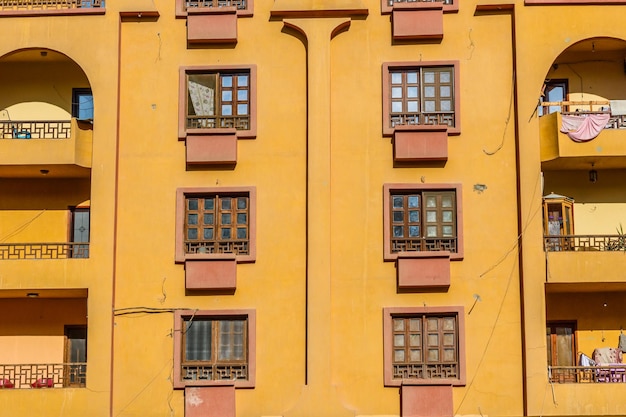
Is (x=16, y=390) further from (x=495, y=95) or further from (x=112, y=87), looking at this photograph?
(x=495, y=95)

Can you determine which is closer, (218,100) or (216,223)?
(216,223)

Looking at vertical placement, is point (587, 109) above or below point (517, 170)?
above

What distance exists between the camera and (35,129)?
83.7ft

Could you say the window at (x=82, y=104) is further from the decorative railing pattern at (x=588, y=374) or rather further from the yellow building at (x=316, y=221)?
the decorative railing pattern at (x=588, y=374)

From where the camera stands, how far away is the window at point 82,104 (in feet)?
86.3

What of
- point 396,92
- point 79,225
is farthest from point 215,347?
point 396,92

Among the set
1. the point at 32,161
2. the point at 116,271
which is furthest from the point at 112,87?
the point at 116,271

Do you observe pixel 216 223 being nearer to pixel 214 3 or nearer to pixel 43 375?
pixel 214 3

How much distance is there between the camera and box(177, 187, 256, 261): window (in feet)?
79.0

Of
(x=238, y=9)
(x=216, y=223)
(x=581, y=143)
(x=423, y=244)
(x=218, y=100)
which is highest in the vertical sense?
(x=238, y=9)

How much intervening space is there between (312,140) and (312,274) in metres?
2.92

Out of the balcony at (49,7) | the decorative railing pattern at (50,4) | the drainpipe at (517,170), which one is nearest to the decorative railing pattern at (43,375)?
the balcony at (49,7)

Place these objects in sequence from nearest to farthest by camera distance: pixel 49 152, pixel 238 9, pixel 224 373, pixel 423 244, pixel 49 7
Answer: pixel 224 373 < pixel 423 244 < pixel 49 152 < pixel 238 9 < pixel 49 7

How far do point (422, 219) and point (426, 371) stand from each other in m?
3.25
